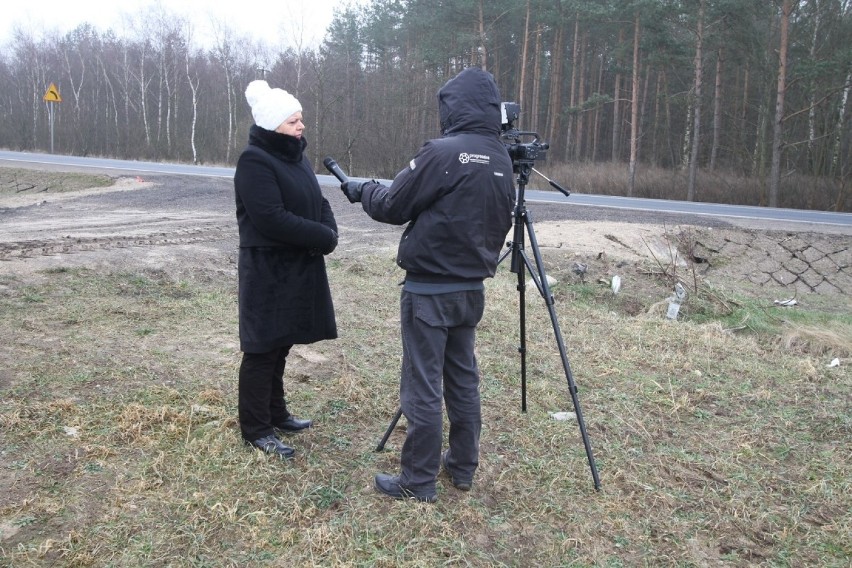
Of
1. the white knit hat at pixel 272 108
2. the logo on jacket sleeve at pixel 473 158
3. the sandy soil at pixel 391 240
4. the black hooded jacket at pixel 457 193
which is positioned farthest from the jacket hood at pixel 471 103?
the sandy soil at pixel 391 240

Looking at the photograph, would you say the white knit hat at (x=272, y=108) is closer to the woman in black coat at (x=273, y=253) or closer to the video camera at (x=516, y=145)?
the woman in black coat at (x=273, y=253)

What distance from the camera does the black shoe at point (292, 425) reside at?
3.81 m

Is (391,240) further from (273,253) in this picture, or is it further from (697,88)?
(697,88)

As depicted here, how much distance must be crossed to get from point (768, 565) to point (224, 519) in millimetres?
2352

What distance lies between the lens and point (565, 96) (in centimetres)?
3681

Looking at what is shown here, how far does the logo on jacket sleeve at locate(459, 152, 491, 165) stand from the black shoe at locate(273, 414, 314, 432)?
73.5 inches

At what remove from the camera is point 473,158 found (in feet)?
9.52

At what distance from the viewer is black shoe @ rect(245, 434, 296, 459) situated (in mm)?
3457

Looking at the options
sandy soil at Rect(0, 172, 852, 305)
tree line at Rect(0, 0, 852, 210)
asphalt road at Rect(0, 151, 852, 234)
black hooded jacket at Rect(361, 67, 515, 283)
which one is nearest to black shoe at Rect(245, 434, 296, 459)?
black hooded jacket at Rect(361, 67, 515, 283)

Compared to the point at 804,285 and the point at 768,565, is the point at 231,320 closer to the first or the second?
the point at 768,565

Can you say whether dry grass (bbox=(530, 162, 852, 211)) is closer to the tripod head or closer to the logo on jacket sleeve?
the tripod head

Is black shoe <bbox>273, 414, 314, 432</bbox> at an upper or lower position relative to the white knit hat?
lower

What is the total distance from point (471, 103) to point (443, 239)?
622 mm

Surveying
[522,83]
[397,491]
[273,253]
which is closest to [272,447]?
[397,491]
